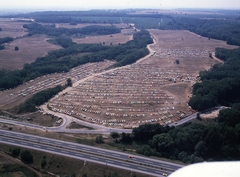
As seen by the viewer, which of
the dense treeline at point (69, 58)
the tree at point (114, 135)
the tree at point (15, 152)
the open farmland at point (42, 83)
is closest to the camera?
the tree at point (15, 152)

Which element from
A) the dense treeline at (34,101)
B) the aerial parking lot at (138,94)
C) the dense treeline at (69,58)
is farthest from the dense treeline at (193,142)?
the dense treeline at (69,58)

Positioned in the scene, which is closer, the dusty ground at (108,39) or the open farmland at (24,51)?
the open farmland at (24,51)

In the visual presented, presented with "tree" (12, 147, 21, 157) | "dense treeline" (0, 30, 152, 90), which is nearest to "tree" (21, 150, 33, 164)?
"tree" (12, 147, 21, 157)

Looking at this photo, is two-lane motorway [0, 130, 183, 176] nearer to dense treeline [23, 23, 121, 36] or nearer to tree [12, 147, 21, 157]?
tree [12, 147, 21, 157]

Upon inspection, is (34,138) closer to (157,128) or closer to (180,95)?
(157,128)

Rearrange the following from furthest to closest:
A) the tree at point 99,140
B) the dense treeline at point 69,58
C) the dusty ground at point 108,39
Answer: the dusty ground at point 108,39 < the dense treeline at point 69,58 < the tree at point 99,140

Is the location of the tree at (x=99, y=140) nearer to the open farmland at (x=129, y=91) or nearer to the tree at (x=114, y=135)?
the tree at (x=114, y=135)

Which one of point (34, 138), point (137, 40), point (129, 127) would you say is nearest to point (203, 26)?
point (137, 40)

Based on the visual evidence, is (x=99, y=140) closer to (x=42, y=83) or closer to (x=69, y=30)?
(x=42, y=83)
